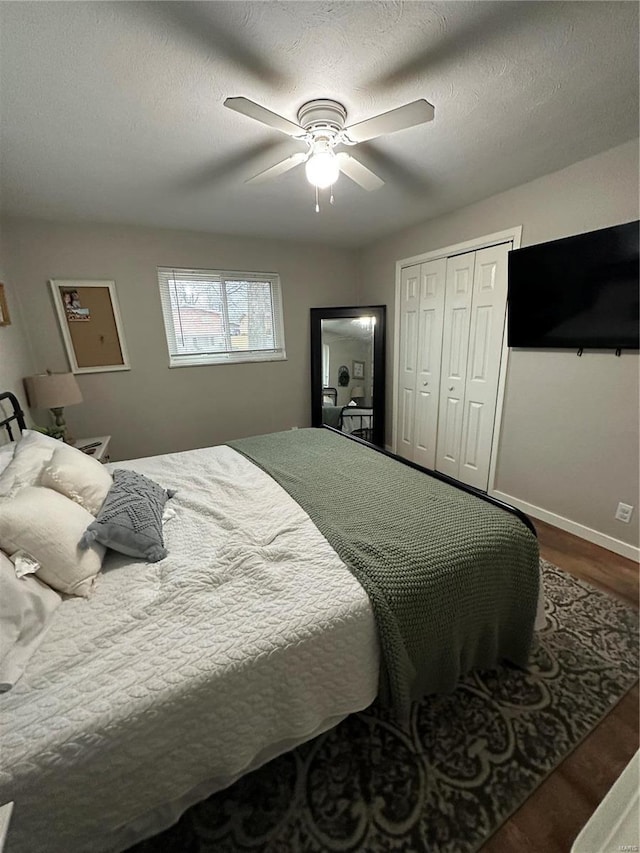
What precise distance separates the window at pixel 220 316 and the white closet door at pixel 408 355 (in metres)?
1.32

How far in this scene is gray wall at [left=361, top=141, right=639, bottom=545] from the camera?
2.01 meters

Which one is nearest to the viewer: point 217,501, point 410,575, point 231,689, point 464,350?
point 231,689

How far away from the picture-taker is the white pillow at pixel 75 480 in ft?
4.47

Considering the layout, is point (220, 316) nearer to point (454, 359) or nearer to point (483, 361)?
point (454, 359)

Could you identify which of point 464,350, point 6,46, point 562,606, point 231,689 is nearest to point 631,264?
point 464,350

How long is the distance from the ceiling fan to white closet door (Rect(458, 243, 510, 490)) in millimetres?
1461

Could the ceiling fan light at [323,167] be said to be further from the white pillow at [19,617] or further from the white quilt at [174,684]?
the white pillow at [19,617]

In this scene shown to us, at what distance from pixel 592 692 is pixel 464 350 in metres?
2.37

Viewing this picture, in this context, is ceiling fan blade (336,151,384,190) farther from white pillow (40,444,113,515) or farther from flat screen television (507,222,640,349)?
white pillow (40,444,113,515)

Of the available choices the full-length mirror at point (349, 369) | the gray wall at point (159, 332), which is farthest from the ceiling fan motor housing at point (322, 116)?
the full-length mirror at point (349, 369)

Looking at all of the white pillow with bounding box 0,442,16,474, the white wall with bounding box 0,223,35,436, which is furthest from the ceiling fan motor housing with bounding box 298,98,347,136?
the white wall with bounding box 0,223,35,436

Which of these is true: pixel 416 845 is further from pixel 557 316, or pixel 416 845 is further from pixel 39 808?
pixel 557 316

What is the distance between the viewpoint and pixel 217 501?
1.69 metres

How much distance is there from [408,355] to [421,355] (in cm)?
19
